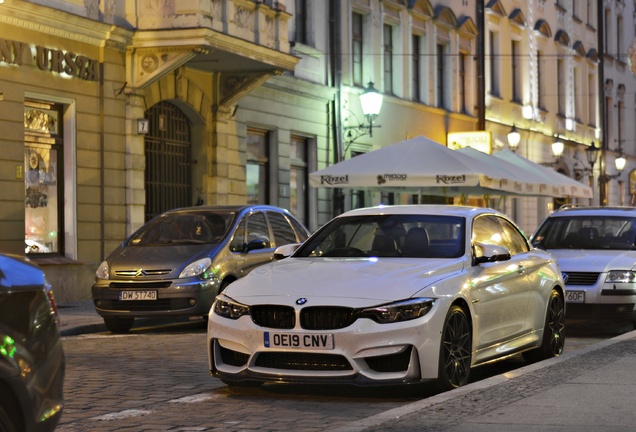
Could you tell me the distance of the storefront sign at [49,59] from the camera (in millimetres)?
19719

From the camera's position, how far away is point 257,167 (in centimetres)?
2822

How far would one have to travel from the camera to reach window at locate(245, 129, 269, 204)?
91.2ft

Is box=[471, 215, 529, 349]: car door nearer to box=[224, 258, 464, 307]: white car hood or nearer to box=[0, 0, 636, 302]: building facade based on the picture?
box=[224, 258, 464, 307]: white car hood

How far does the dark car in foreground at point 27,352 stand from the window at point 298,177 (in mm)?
23878

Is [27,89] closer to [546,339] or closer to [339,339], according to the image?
[546,339]

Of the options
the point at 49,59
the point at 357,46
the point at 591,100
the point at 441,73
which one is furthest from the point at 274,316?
the point at 591,100

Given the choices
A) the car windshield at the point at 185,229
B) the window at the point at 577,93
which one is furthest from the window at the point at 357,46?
the window at the point at 577,93

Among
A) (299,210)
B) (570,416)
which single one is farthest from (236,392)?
(299,210)

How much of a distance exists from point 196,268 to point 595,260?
16.1 feet

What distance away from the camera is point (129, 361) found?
12.7 m

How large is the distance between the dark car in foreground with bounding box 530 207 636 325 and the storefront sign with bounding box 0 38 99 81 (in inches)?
322

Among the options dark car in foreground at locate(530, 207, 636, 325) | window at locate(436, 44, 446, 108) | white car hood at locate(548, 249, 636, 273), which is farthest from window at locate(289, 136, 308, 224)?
white car hood at locate(548, 249, 636, 273)

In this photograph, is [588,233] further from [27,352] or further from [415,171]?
[27,352]

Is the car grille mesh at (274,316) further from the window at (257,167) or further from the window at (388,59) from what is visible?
the window at (388,59)
